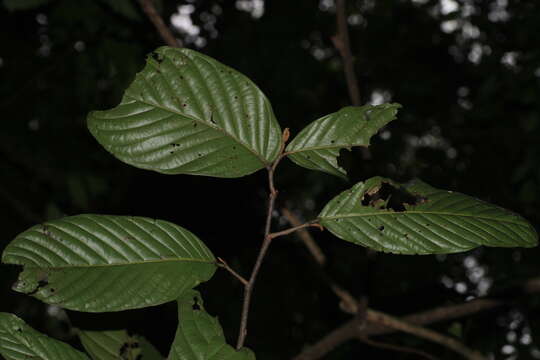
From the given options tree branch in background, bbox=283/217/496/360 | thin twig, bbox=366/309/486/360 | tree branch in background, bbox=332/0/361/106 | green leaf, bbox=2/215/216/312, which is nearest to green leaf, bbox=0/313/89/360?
green leaf, bbox=2/215/216/312

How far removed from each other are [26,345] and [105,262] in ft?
0.50

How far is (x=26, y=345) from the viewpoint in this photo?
0.69 metres

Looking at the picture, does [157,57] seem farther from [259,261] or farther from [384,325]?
[384,325]

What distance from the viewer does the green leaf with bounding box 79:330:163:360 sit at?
0.87 meters

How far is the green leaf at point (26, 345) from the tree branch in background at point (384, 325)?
2.38 ft

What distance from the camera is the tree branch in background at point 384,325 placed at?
1.35 meters

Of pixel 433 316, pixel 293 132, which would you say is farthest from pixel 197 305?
pixel 293 132

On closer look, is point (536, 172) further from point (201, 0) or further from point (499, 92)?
point (201, 0)

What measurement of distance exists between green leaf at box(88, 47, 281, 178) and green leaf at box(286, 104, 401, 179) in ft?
0.13

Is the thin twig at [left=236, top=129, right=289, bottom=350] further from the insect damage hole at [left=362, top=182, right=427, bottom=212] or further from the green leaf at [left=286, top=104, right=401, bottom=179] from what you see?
the insect damage hole at [left=362, top=182, right=427, bottom=212]

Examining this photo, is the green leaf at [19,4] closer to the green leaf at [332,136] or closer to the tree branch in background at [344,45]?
the tree branch in background at [344,45]

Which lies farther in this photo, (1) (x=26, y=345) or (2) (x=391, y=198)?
(2) (x=391, y=198)

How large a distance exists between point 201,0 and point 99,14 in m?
0.49

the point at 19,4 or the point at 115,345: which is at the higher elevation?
the point at 19,4
